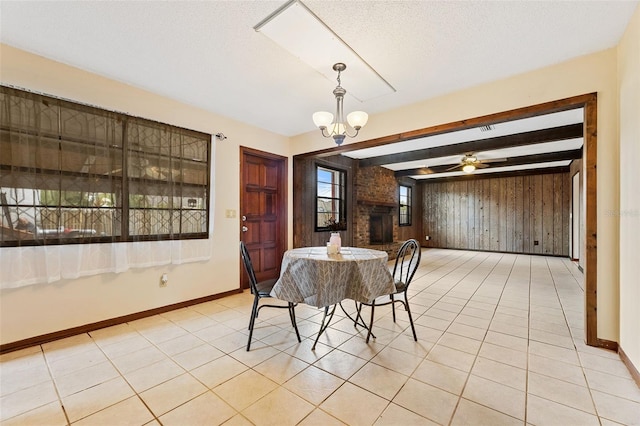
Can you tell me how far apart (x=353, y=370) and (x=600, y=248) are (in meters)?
2.27

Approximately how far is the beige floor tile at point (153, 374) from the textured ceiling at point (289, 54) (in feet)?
8.17

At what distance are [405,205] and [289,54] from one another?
7292 mm

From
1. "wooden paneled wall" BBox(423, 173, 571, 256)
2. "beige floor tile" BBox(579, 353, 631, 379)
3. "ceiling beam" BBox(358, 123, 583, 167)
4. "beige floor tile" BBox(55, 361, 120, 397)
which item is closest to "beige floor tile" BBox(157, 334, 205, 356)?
"beige floor tile" BBox(55, 361, 120, 397)

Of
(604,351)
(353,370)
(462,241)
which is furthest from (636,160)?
(462,241)

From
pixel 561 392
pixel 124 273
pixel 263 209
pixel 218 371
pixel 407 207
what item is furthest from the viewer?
pixel 407 207

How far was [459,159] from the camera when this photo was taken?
6.51 meters

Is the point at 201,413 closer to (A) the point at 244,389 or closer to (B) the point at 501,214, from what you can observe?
(A) the point at 244,389

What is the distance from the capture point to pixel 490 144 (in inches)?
180

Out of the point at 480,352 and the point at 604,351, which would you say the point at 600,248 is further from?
the point at 480,352

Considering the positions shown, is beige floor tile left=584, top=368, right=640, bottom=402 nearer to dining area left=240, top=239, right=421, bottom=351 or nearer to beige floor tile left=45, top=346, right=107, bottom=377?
dining area left=240, top=239, right=421, bottom=351

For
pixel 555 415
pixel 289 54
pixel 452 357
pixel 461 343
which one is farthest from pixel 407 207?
pixel 555 415

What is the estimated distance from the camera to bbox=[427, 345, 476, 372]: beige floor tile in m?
2.04

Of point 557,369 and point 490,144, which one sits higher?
point 490,144

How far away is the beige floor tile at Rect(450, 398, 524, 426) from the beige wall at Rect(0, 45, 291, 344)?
3003 mm
